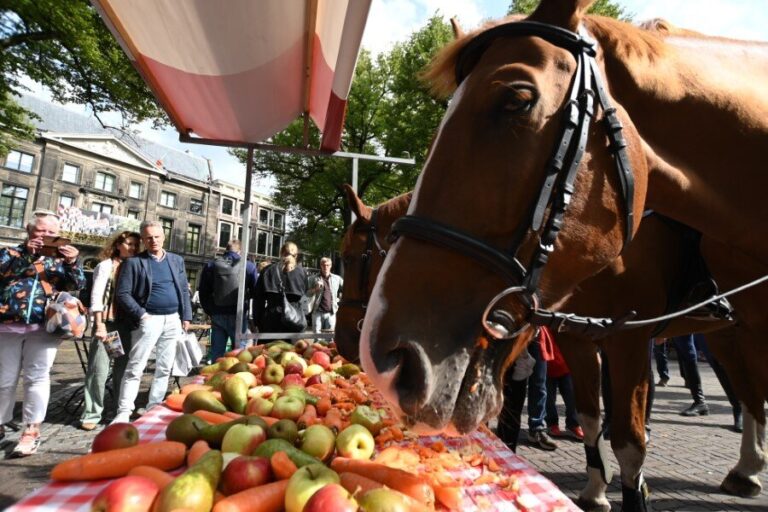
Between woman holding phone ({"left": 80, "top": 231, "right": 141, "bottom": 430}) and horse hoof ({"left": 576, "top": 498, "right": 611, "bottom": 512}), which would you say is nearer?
horse hoof ({"left": 576, "top": 498, "right": 611, "bottom": 512})

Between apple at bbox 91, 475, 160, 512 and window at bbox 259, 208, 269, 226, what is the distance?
53416 mm

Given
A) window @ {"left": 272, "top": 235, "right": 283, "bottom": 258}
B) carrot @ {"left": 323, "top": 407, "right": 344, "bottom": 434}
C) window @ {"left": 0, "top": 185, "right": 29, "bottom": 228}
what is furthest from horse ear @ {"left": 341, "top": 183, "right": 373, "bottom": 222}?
window @ {"left": 272, "top": 235, "right": 283, "bottom": 258}

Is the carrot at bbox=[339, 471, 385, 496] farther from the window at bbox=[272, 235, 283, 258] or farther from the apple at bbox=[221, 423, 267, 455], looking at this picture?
the window at bbox=[272, 235, 283, 258]

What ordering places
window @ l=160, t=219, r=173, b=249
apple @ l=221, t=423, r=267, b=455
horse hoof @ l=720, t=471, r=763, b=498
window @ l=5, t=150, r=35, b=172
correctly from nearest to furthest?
apple @ l=221, t=423, r=267, b=455, horse hoof @ l=720, t=471, r=763, b=498, window @ l=5, t=150, r=35, b=172, window @ l=160, t=219, r=173, b=249

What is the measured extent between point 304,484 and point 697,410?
7.41 m

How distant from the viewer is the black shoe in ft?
20.9

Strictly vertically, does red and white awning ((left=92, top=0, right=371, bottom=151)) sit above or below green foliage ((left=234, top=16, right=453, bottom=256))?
below

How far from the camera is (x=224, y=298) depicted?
6.52 metres

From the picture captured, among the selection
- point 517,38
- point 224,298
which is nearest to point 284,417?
point 517,38

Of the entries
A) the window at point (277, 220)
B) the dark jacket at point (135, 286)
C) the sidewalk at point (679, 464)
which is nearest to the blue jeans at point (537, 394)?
the sidewalk at point (679, 464)

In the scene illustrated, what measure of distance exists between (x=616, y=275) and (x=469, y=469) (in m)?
1.65

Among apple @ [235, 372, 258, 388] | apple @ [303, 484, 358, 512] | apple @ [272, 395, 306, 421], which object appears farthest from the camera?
apple @ [235, 372, 258, 388]

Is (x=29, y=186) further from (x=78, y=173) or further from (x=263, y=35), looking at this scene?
(x=263, y=35)

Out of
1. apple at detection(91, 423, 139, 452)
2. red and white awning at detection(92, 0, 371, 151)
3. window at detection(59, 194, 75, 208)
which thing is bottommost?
apple at detection(91, 423, 139, 452)
